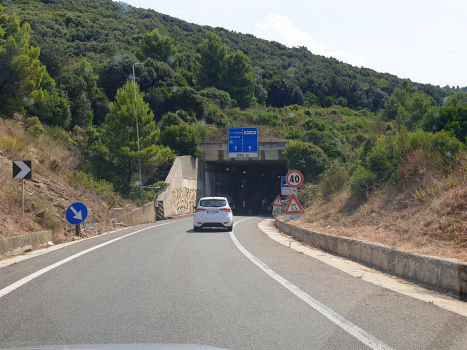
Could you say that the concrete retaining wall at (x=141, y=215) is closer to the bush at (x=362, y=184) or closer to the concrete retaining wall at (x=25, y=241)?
the concrete retaining wall at (x=25, y=241)

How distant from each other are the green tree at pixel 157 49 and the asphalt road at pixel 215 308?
7163cm

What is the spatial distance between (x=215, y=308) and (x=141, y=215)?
27.4 m

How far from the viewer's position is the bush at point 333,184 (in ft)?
74.8

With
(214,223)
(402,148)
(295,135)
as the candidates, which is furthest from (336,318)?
(295,135)

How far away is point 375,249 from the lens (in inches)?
406

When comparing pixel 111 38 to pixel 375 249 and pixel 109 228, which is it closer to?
pixel 109 228

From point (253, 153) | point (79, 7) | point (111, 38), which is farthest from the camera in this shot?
point (79, 7)

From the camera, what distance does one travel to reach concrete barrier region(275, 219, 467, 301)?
24.1 feet

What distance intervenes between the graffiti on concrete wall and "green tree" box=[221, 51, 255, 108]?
1275 inches

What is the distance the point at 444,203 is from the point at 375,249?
2536mm

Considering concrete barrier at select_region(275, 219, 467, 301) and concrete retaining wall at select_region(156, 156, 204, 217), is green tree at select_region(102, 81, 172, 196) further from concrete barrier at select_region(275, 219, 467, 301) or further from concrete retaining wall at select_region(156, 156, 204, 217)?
concrete barrier at select_region(275, 219, 467, 301)

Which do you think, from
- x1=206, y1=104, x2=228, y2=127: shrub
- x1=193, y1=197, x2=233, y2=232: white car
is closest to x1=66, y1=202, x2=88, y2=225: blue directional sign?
x1=193, y1=197, x2=233, y2=232: white car

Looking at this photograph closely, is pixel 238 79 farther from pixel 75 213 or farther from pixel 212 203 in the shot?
pixel 75 213

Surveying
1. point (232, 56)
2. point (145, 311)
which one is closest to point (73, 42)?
point (232, 56)
